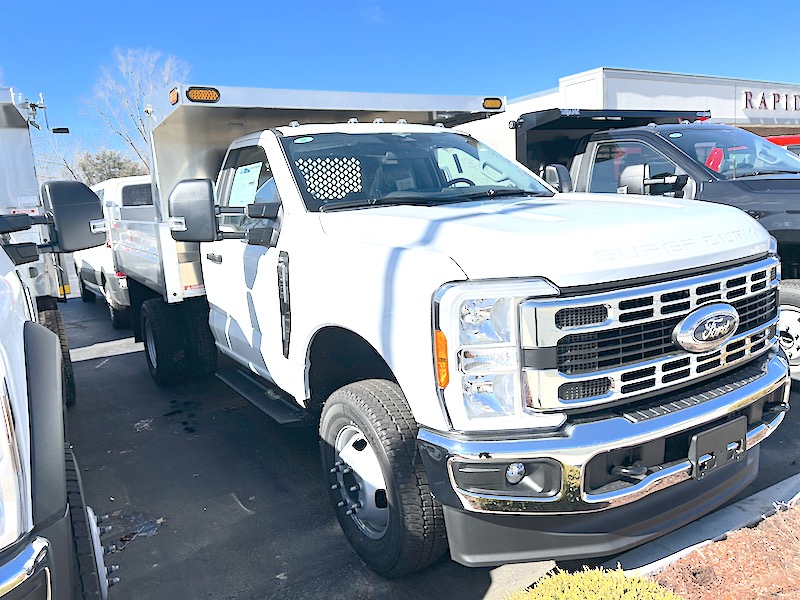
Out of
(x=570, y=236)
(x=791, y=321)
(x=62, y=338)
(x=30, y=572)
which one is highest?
(x=570, y=236)

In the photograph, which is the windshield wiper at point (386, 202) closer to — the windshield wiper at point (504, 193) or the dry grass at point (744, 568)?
the windshield wiper at point (504, 193)

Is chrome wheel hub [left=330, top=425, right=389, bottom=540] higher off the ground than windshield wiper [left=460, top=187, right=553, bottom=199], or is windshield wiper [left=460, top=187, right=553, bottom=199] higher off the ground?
windshield wiper [left=460, top=187, right=553, bottom=199]

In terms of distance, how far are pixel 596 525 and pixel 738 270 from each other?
1234 millimetres

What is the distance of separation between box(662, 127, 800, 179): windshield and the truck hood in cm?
247

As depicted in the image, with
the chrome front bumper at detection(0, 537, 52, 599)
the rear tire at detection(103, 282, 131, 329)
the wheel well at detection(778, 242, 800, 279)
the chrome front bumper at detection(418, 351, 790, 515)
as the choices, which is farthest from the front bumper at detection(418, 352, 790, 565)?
the rear tire at detection(103, 282, 131, 329)

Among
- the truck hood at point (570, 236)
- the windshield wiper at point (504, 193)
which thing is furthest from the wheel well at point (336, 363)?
the windshield wiper at point (504, 193)

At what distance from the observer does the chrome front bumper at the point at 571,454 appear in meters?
2.36

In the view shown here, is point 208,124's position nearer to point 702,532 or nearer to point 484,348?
point 484,348

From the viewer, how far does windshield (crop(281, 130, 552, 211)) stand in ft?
12.6

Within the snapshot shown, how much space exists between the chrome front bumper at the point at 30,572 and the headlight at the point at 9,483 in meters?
0.05

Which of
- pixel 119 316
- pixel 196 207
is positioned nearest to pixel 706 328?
pixel 196 207

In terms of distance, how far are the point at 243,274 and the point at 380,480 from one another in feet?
6.48

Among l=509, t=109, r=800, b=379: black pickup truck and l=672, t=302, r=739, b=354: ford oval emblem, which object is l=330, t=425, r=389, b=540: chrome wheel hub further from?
l=509, t=109, r=800, b=379: black pickup truck

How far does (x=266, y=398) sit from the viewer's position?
4.46m
